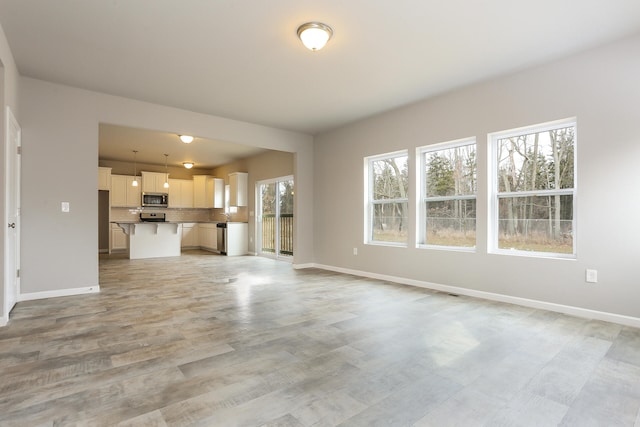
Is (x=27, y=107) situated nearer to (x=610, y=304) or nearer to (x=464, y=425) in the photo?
(x=464, y=425)

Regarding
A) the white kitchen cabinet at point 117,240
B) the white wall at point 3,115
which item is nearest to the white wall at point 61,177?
the white wall at point 3,115

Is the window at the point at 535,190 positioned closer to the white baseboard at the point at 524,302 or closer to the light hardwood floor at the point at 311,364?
the white baseboard at the point at 524,302

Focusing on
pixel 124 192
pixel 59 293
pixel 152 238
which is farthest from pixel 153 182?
pixel 59 293

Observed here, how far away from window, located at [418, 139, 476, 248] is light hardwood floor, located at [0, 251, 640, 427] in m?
0.98

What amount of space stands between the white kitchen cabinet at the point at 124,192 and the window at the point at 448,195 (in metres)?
8.24

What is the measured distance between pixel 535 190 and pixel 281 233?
5.40m

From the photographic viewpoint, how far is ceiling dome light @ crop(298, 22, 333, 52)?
9.30ft

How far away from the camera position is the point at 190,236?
10383 mm

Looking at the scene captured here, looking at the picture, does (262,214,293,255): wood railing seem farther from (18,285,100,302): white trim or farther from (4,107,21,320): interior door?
(4,107,21,320): interior door

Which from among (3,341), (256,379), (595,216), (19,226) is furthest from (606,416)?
(19,226)

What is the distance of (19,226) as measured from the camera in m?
3.85

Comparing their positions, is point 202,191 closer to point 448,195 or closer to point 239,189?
point 239,189

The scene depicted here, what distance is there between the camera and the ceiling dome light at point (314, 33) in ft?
9.30

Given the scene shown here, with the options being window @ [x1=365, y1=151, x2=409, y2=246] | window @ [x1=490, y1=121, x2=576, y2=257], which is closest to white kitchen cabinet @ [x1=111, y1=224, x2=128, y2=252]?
window @ [x1=365, y1=151, x2=409, y2=246]
